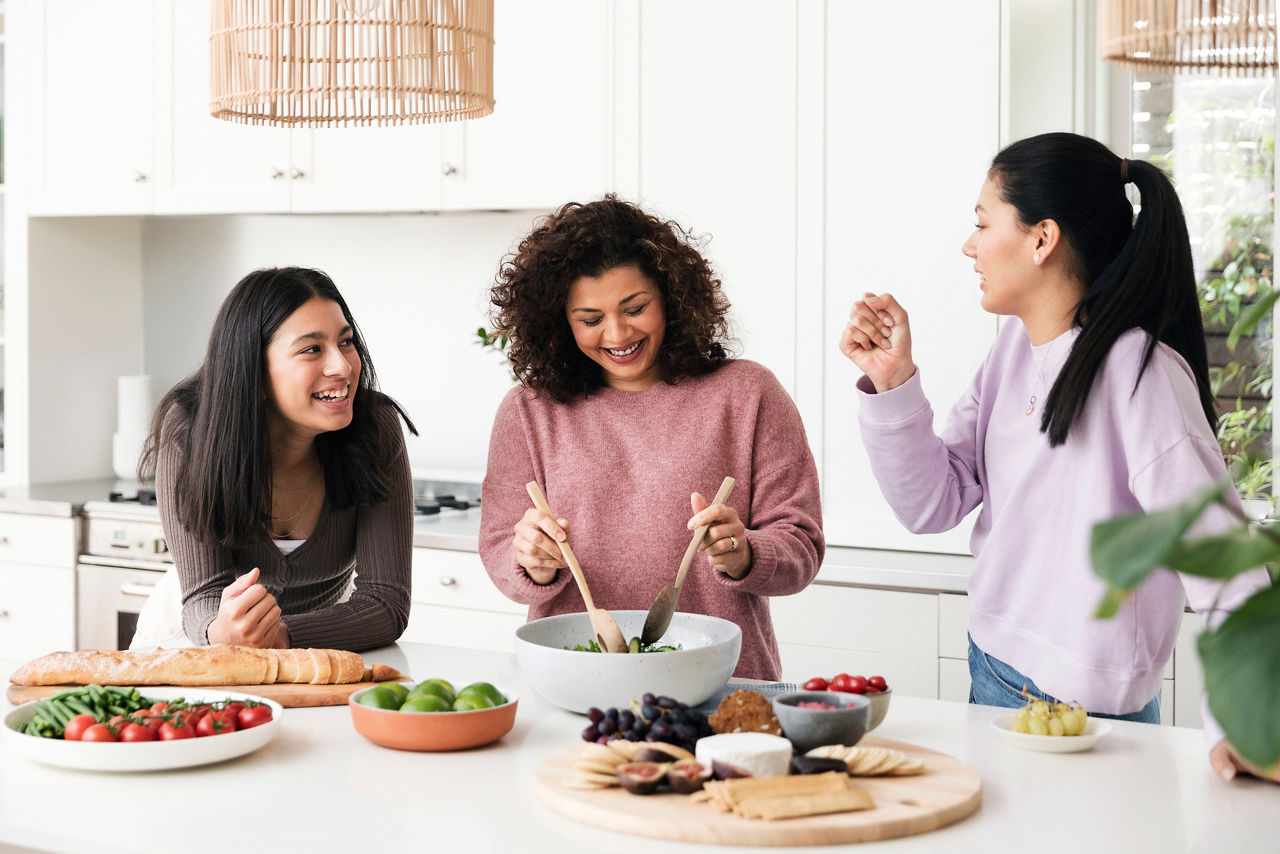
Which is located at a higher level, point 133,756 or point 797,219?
point 797,219

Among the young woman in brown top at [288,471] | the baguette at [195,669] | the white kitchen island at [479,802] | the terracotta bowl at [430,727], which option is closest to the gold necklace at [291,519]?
the young woman in brown top at [288,471]

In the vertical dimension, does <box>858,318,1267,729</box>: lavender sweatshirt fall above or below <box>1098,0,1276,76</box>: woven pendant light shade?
below

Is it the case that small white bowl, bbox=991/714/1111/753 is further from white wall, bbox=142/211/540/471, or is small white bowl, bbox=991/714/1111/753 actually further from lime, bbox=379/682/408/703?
white wall, bbox=142/211/540/471

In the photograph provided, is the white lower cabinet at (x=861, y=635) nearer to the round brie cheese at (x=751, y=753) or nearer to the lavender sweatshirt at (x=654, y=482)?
the lavender sweatshirt at (x=654, y=482)

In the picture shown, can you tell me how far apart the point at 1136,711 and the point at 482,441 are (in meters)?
2.63

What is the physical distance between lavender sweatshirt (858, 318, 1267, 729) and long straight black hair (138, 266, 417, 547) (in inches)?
32.5

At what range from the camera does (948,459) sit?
Result: 1.82 metres

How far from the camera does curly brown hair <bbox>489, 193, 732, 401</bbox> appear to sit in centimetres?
188

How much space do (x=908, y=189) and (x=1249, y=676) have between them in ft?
7.97

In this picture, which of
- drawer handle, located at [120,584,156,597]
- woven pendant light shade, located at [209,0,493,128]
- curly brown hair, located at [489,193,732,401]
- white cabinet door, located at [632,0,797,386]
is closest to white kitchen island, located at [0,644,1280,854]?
curly brown hair, located at [489,193,732,401]

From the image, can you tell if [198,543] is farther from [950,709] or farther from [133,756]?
[950,709]

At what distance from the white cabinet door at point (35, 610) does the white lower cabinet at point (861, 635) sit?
2.12 metres

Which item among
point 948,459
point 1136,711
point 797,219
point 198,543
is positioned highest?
point 797,219

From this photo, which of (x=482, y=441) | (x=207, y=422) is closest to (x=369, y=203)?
(x=482, y=441)
